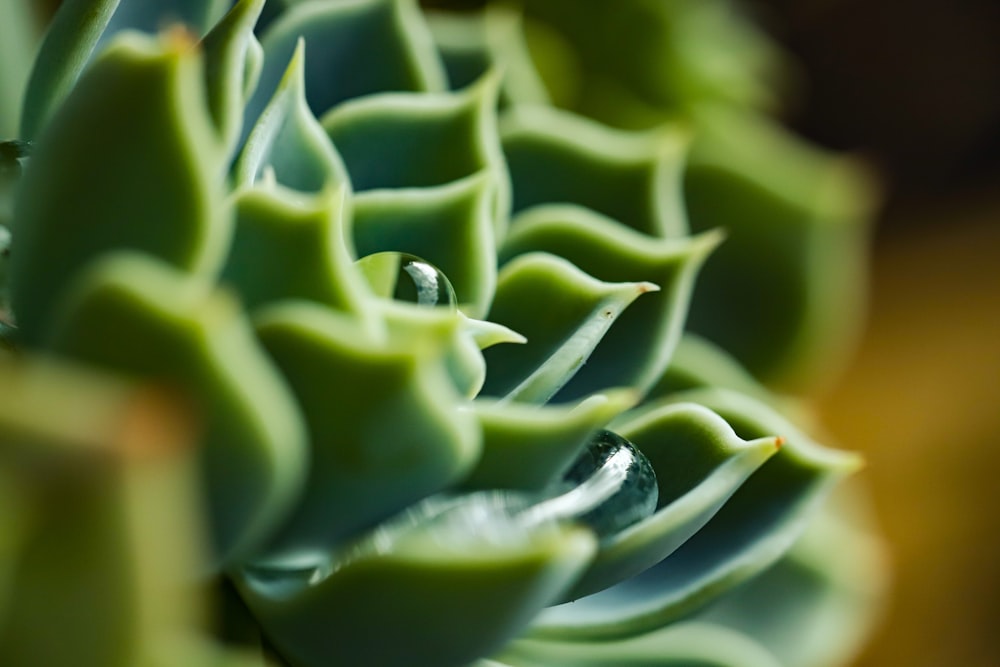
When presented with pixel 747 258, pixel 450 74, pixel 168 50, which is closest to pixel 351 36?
pixel 450 74

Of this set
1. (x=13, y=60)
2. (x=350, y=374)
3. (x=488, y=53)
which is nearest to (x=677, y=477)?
(x=350, y=374)

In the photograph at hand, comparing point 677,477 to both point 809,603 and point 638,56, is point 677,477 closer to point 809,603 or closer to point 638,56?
point 809,603

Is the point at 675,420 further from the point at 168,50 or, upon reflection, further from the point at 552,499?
the point at 168,50

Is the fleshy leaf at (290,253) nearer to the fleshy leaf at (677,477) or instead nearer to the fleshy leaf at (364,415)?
the fleshy leaf at (364,415)

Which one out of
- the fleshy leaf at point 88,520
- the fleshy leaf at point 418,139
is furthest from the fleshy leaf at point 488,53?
the fleshy leaf at point 88,520

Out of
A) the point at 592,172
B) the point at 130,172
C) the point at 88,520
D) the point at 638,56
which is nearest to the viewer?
the point at 88,520

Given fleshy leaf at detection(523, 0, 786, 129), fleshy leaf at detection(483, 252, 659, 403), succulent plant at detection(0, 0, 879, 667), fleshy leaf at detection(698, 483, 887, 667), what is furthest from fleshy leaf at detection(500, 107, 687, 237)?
fleshy leaf at detection(523, 0, 786, 129)
